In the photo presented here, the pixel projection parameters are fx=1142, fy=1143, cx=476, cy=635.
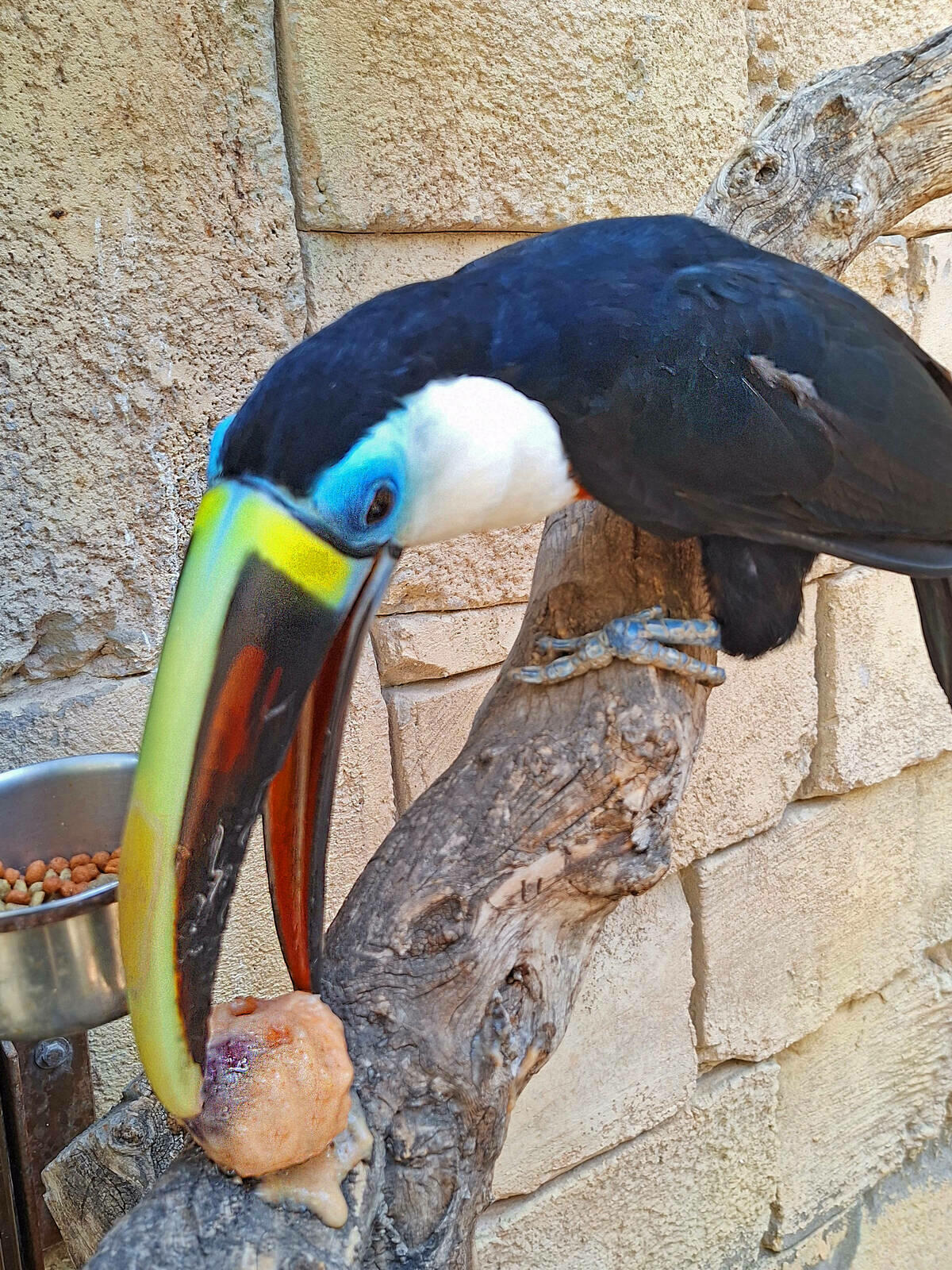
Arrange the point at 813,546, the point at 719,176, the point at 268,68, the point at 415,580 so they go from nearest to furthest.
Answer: the point at 813,546 < the point at 719,176 < the point at 268,68 < the point at 415,580

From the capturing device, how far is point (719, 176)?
1.32m

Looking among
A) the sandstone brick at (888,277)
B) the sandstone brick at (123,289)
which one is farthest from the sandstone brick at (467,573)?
the sandstone brick at (888,277)

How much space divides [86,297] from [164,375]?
12cm

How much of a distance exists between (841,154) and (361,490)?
78cm

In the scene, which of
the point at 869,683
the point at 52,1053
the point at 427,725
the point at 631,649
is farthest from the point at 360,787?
the point at 869,683

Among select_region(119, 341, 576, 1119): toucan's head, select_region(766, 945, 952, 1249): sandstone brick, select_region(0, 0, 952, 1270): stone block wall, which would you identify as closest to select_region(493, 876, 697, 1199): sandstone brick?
select_region(0, 0, 952, 1270): stone block wall

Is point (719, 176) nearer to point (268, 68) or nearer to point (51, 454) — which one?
point (268, 68)

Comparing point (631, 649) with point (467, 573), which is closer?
point (631, 649)

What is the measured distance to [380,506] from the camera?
85cm

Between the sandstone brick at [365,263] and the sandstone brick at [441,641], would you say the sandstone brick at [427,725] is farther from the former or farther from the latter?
the sandstone brick at [365,263]

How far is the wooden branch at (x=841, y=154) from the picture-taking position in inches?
49.2

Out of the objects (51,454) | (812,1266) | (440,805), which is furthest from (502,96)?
(812,1266)

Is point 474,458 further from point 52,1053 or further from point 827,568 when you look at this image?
point 827,568

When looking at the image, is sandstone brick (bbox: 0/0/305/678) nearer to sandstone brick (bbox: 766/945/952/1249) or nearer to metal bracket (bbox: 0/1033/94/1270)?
metal bracket (bbox: 0/1033/94/1270)
